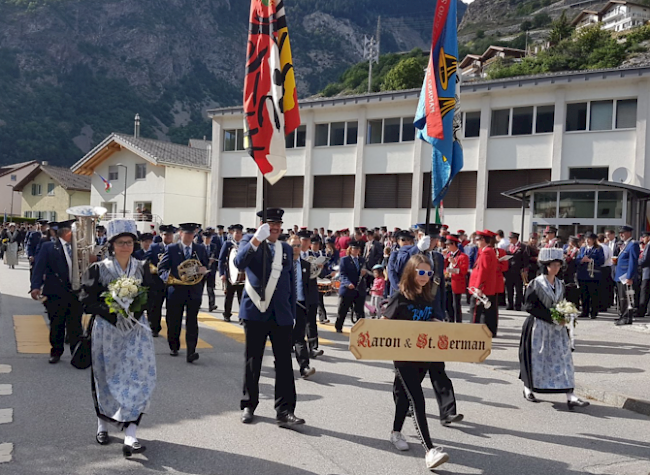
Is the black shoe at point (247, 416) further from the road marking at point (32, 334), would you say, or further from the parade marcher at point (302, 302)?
the road marking at point (32, 334)

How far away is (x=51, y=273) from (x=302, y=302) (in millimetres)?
3657

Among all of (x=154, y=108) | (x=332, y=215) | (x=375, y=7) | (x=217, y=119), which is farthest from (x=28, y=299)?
(x=375, y=7)

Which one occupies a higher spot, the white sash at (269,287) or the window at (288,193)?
the window at (288,193)

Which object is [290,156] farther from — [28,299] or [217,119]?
[28,299]

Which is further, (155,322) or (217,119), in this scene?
(217,119)

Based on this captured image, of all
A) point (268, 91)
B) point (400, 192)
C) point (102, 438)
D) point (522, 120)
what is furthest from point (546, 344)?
point (400, 192)

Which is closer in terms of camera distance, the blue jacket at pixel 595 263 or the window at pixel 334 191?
the blue jacket at pixel 595 263

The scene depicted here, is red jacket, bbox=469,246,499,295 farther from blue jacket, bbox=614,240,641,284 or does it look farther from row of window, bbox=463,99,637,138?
row of window, bbox=463,99,637,138

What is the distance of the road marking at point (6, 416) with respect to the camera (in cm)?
613

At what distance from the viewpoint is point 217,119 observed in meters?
37.6

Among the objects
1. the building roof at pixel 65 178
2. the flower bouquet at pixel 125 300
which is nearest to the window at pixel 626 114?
the flower bouquet at pixel 125 300

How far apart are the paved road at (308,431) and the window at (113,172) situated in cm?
3674

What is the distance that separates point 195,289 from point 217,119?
29.4m

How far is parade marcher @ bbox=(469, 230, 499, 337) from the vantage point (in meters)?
11.0
